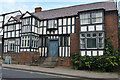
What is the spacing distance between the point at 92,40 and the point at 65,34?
4.07m

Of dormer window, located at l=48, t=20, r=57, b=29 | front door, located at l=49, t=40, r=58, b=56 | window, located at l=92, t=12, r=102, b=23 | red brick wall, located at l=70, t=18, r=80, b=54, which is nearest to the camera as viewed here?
window, located at l=92, t=12, r=102, b=23

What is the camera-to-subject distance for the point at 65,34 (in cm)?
1548

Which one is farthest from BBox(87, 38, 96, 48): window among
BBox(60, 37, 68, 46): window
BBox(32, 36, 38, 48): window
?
BBox(32, 36, 38, 48): window

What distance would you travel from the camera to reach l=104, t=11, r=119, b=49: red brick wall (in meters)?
12.6

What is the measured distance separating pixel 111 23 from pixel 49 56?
9104mm

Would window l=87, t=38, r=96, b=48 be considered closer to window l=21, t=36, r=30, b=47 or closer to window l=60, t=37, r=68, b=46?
window l=60, t=37, r=68, b=46

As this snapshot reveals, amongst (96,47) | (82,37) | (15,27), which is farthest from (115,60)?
(15,27)

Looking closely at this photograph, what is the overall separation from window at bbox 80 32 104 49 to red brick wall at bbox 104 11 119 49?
1.19 meters

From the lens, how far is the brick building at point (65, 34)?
12781 millimetres

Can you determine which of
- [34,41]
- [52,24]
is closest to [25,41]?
[34,41]

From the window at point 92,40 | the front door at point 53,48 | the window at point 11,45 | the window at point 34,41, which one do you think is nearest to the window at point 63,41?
the front door at point 53,48

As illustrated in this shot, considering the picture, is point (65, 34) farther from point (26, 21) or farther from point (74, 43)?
point (26, 21)

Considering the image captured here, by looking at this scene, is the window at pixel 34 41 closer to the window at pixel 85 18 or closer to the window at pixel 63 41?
the window at pixel 63 41

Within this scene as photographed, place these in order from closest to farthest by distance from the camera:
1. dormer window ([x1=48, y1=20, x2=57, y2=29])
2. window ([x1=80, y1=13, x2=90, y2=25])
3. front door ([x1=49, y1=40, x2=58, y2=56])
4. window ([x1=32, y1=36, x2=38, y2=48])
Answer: window ([x1=80, y1=13, x2=90, y2=25]) < window ([x1=32, y1=36, x2=38, y2=48]) < front door ([x1=49, y1=40, x2=58, y2=56]) < dormer window ([x1=48, y1=20, x2=57, y2=29])
